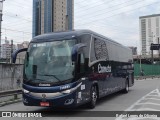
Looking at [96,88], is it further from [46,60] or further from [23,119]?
[23,119]

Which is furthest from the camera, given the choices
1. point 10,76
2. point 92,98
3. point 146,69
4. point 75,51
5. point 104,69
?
point 146,69

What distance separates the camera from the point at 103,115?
11.1 m

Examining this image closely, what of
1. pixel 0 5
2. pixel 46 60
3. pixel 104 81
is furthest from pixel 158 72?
pixel 46 60

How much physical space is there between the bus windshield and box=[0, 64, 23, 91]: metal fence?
9124mm

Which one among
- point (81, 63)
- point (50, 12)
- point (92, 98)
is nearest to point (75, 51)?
point (81, 63)

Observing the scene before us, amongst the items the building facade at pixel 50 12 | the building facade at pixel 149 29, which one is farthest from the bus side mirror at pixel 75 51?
the building facade at pixel 149 29

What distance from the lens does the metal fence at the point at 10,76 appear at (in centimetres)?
2047

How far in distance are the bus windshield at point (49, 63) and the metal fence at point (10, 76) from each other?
9.12 meters

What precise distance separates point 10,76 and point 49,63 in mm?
10782

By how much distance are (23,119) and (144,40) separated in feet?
352

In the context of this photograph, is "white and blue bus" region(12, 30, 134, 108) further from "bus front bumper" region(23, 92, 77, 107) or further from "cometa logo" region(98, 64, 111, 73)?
"cometa logo" region(98, 64, 111, 73)

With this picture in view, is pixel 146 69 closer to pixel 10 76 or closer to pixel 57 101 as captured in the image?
pixel 10 76

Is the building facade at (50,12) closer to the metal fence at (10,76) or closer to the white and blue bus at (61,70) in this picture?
the metal fence at (10,76)

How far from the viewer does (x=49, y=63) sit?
1134 centimetres
